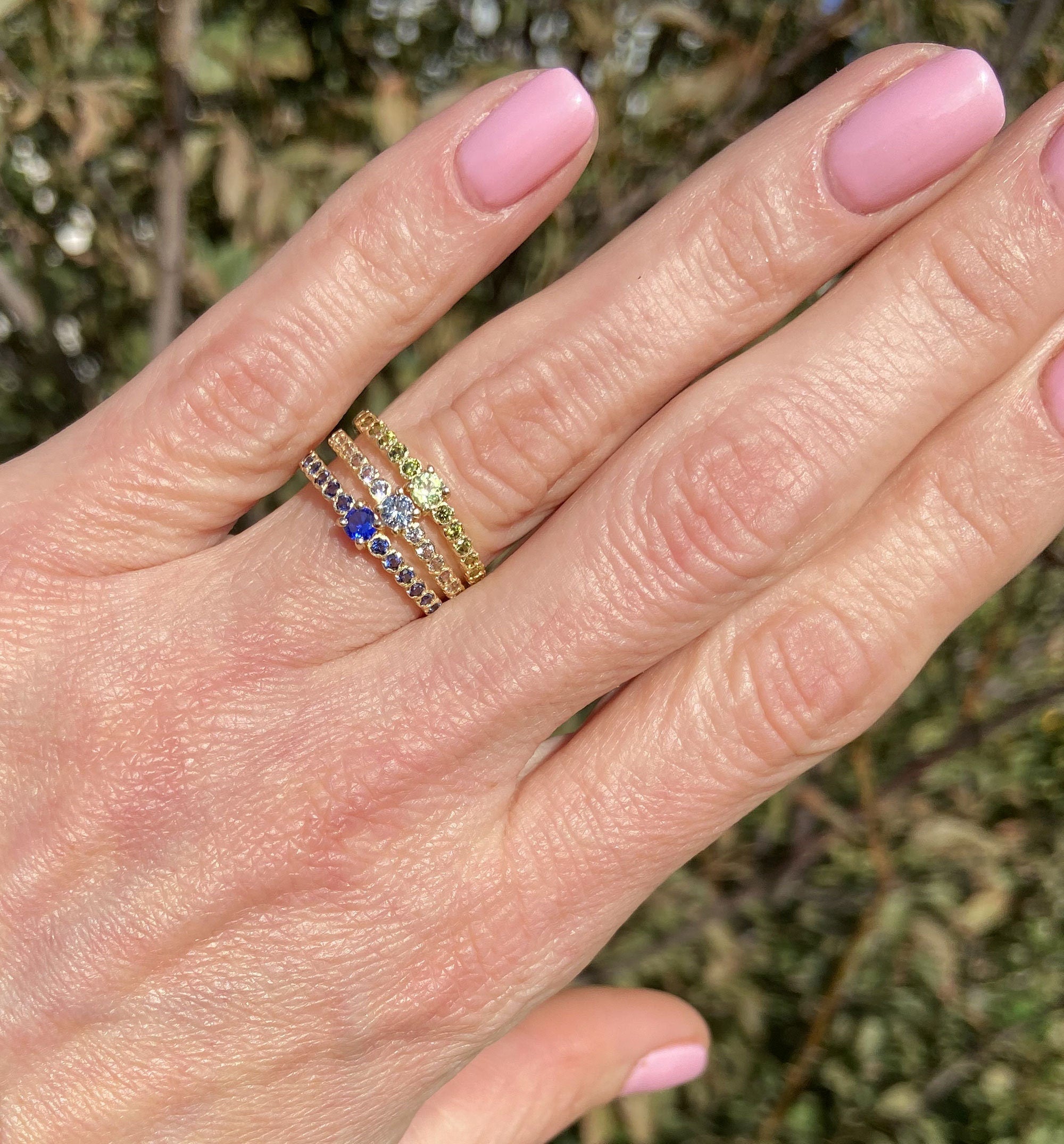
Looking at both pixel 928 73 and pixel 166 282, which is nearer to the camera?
pixel 928 73

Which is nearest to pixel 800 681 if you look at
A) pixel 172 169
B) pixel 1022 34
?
pixel 1022 34

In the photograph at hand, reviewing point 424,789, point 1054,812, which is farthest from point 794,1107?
point 424,789

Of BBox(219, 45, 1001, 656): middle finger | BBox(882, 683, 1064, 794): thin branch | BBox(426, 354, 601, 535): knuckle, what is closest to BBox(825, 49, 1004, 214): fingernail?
BBox(219, 45, 1001, 656): middle finger

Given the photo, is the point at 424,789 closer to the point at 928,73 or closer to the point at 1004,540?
the point at 1004,540

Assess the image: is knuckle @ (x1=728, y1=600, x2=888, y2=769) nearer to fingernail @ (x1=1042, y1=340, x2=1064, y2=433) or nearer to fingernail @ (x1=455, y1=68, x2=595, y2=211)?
fingernail @ (x1=1042, y1=340, x2=1064, y2=433)

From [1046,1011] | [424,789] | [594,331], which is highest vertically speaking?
[594,331]

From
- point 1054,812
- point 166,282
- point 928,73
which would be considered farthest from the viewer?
point 1054,812

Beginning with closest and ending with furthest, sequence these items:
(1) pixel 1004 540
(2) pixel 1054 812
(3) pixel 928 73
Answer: (3) pixel 928 73 < (1) pixel 1004 540 < (2) pixel 1054 812
